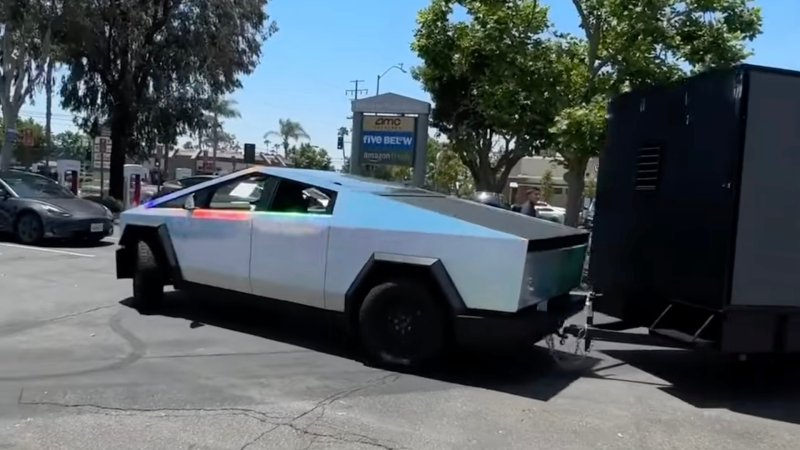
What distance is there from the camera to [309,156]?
86312 millimetres

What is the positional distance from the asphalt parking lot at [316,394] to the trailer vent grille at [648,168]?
1.66 m

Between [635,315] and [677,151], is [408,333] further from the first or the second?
[677,151]

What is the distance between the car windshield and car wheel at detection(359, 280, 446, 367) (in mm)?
10234

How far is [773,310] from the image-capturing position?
5.86m

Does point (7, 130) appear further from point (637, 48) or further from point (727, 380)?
point (727, 380)

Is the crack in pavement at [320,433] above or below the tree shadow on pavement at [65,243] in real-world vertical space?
below

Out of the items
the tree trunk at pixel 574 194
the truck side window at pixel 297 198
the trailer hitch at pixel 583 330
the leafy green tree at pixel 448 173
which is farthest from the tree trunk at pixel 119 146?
the leafy green tree at pixel 448 173

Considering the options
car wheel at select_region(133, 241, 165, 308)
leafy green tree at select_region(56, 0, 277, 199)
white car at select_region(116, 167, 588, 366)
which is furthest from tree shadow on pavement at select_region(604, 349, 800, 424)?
leafy green tree at select_region(56, 0, 277, 199)

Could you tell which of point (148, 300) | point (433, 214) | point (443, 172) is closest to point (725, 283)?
point (433, 214)

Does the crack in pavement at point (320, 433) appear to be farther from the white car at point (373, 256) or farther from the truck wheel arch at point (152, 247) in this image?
the truck wheel arch at point (152, 247)

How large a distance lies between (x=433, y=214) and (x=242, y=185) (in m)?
2.24

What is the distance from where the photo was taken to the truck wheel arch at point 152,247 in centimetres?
771

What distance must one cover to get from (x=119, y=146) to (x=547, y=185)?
33373 mm

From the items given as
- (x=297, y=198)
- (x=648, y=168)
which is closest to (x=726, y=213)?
(x=648, y=168)
